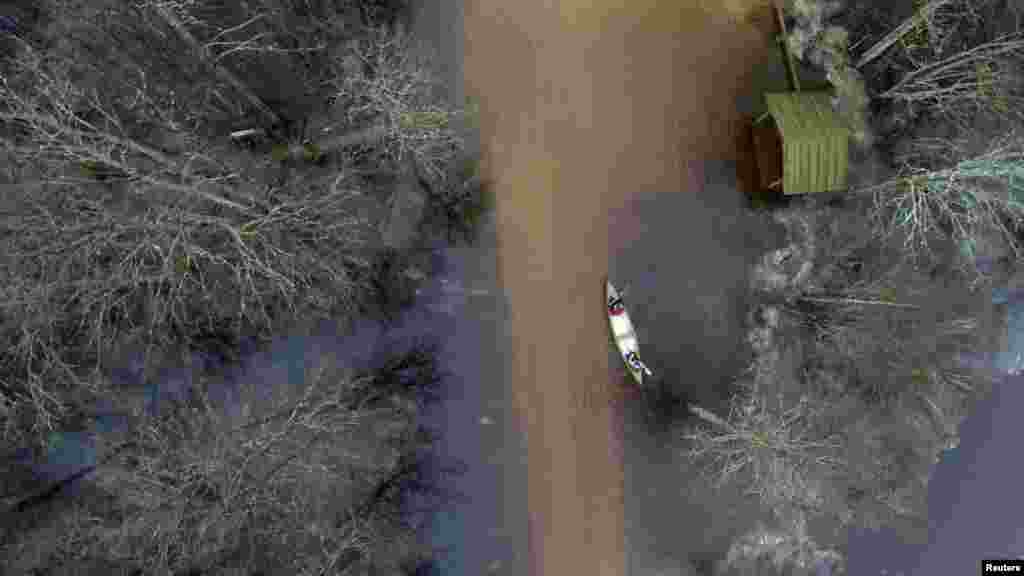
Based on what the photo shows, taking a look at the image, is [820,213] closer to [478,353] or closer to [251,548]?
[478,353]

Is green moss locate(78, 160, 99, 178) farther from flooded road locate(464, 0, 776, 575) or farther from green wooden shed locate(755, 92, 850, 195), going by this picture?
green wooden shed locate(755, 92, 850, 195)

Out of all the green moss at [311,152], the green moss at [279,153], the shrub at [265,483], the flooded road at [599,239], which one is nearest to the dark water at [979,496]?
the flooded road at [599,239]

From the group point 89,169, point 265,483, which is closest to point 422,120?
point 89,169

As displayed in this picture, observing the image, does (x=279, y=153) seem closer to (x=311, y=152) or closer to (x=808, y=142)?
(x=311, y=152)

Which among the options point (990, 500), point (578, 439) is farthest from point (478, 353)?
point (990, 500)

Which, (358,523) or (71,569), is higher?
(358,523)

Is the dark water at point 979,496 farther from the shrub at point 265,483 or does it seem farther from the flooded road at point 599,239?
the shrub at point 265,483

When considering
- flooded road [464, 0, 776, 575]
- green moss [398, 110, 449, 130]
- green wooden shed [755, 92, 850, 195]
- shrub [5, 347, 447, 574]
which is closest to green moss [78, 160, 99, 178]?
shrub [5, 347, 447, 574]
